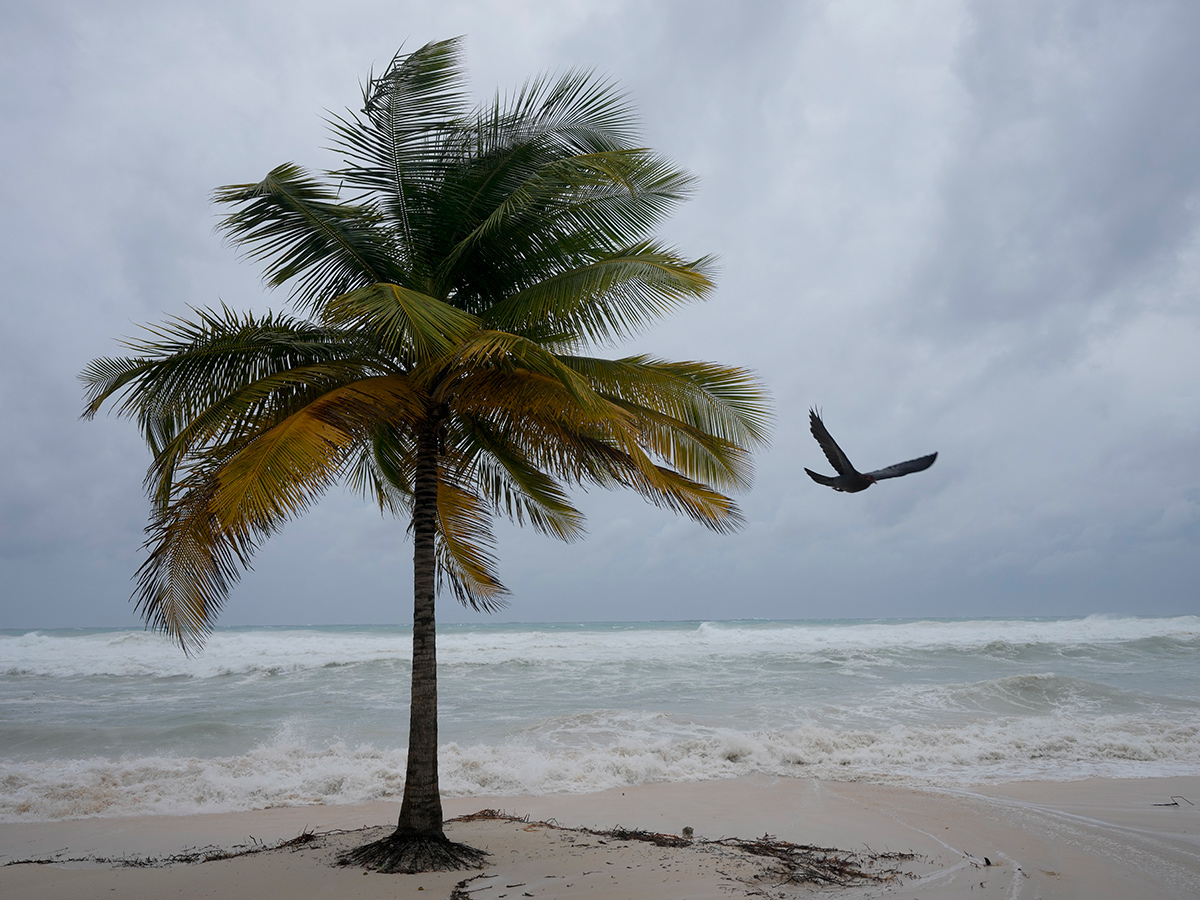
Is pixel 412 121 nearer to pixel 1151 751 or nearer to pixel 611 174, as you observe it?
pixel 611 174

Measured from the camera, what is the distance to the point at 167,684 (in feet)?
66.2

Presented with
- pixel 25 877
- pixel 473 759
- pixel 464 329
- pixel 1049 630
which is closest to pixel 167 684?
pixel 473 759

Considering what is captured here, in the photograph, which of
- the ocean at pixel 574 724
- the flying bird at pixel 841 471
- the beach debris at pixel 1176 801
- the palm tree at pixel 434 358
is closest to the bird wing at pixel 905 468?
the flying bird at pixel 841 471

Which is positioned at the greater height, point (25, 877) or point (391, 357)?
point (391, 357)

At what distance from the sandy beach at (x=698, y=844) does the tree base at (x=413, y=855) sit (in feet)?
0.47

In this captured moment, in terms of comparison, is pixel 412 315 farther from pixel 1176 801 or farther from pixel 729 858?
pixel 1176 801

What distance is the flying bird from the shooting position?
4.75 metres

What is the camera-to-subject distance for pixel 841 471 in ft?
15.8

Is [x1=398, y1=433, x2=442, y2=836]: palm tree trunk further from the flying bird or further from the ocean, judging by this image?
the ocean

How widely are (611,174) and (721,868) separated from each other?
17.5ft

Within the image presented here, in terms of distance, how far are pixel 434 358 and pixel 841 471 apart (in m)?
A: 3.05

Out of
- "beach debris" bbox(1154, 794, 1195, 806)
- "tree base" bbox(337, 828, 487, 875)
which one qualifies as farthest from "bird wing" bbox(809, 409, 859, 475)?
"beach debris" bbox(1154, 794, 1195, 806)

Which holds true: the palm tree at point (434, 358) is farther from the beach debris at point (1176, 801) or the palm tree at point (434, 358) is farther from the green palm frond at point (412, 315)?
the beach debris at point (1176, 801)

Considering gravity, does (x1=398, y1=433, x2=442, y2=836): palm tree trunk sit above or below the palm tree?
below
